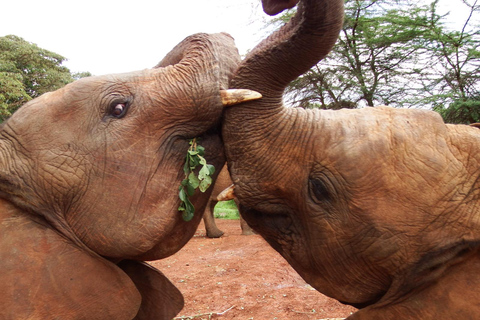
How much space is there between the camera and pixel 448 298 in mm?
2150

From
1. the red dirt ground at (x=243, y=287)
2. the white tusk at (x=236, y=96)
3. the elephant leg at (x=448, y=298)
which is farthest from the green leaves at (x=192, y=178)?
the red dirt ground at (x=243, y=287)

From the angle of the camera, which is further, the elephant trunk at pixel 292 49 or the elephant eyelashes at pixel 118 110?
the elephant eyelashes at pixel 118 110

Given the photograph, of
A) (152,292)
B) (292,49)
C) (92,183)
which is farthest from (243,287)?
(292,49)

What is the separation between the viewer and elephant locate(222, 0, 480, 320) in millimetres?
2232

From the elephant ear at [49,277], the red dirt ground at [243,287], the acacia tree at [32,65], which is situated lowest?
the red dirt ground at [243,287]

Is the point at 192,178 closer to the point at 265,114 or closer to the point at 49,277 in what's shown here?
the point at 265,114

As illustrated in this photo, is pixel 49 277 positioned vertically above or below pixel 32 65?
below

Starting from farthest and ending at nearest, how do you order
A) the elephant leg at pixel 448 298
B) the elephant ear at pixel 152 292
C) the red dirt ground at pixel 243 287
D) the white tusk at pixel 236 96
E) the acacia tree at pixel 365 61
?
the acacia tree at pixel 365 61, the red dirt ground at pixel 243 287, the elephant ear at pixel 152 292, the white tusk at pixel 236 96, the elephant leg at pixel 448 298

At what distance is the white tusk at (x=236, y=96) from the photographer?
2520mm

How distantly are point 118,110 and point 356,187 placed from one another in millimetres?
1377

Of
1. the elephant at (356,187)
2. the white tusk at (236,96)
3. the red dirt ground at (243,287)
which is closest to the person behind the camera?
the elephant at (356,187)

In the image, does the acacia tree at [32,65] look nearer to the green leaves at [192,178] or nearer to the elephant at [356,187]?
the green leaves at [192,178]

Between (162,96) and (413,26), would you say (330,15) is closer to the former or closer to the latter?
(162,96)

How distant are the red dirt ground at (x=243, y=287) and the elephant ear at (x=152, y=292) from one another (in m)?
1.69
